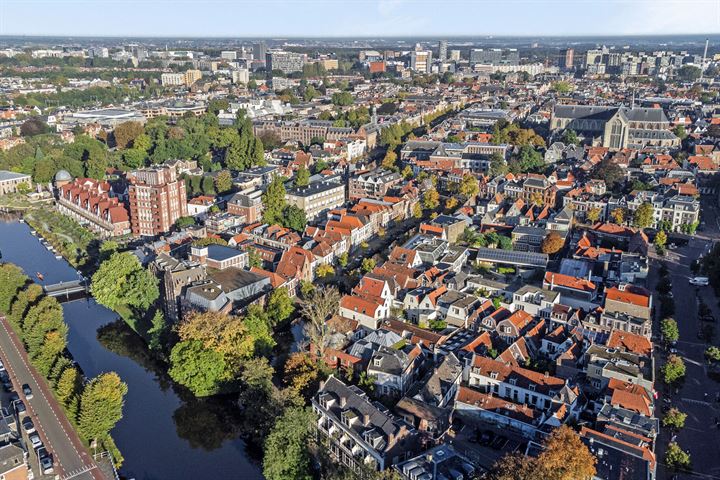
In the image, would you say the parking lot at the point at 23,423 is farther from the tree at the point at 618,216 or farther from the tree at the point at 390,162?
the tree at the point at 390,162

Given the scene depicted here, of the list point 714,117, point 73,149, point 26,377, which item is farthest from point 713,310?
point 73,149

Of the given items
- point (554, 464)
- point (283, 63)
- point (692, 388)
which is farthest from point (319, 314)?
point (283, 63)

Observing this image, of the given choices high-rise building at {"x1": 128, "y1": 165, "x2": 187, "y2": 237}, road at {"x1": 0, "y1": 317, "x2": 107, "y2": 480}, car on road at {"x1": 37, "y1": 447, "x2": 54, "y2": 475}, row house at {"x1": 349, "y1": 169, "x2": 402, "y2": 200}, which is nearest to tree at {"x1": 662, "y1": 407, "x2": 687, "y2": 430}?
road at {"x1": 0, "y1": 317, "x2": 107, "y2": 480}

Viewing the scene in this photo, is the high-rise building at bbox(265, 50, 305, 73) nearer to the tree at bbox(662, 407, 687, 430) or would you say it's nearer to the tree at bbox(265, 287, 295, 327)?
the tree at bbox(265, 287, 295, 327)

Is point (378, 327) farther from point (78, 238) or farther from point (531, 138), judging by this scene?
point (531, 138)

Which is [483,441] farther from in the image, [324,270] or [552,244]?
[552,244]

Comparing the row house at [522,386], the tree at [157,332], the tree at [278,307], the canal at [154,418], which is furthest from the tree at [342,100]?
the row house at [522,386]
